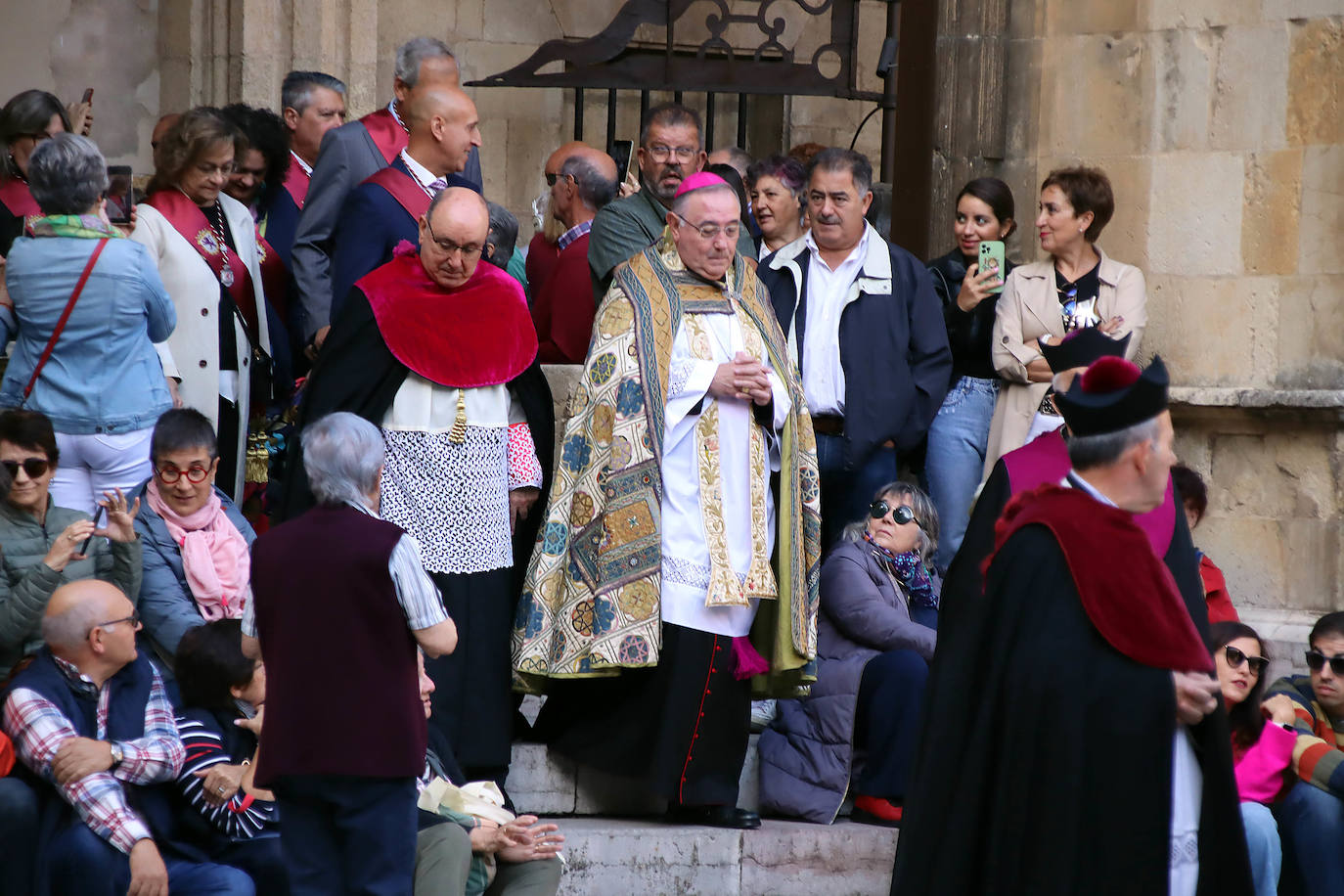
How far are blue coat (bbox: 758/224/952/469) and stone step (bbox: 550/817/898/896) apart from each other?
1399mm

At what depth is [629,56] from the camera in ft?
29.8

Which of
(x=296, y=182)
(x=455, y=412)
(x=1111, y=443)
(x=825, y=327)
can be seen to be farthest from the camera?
(x=296, y=182)

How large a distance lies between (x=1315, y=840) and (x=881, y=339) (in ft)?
7.42

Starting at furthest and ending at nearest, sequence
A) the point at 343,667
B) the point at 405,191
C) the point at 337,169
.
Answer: the point at 337,169, the point at 405,191, the point at 343,667

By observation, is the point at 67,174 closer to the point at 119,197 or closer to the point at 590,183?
the point at 119,197

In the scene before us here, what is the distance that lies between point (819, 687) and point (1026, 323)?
5.26 ft

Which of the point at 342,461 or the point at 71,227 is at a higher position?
the point at 71,227

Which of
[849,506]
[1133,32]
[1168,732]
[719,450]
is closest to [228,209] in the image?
[719,450]

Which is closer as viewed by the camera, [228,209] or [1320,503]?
[228,209]

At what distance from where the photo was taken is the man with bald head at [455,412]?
20.6ft

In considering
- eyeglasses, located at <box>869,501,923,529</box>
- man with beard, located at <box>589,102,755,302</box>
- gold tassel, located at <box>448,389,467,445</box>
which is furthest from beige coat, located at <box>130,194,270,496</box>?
eyeglasses, located at <box>869,501,923,529</box>

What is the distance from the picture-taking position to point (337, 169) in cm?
725

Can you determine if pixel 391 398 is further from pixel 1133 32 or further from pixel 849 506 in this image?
pixel 1133 32

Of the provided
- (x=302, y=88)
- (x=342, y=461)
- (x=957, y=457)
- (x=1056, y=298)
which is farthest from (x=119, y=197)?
(x=1056, y=298)
